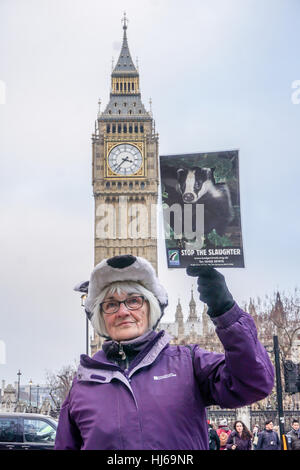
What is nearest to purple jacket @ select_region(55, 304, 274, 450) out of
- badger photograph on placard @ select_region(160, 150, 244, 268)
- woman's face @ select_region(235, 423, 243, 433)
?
badger photograph on placard @ select_region(160, 150, 244, 268)

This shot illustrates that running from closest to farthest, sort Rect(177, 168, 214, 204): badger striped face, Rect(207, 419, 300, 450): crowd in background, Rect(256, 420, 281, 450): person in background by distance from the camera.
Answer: Rect(177, 168, 214, 204): badger striped face < Rect(207, 419, 300, 450): crowd in background < Rect(256, 420, 281, 450): person in background

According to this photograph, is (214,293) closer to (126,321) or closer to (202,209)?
(126,321)

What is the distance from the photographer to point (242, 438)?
10844 millimetres

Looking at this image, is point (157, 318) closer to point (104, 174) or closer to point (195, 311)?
point (104, 174)

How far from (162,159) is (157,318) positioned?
1.23 m

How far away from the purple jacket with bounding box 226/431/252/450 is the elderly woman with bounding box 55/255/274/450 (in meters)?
8.41

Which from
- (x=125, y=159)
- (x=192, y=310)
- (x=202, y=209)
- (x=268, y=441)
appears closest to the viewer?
(x=202, y=209)

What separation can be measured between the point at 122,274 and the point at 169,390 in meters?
0.64

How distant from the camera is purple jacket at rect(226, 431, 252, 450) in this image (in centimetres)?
1066

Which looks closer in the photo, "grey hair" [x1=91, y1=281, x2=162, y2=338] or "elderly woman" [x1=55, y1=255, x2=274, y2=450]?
"elderly woman" [x1=55, y1=255, x2=274, y2=450]

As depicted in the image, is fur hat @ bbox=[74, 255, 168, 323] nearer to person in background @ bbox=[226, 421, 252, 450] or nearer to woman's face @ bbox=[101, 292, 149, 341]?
woman's face @ bbox=[101, 292, 149, 341]

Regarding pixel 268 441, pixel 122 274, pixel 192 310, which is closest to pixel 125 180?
pixel 192 310

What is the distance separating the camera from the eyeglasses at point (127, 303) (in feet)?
9.70

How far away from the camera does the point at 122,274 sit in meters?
2.99
